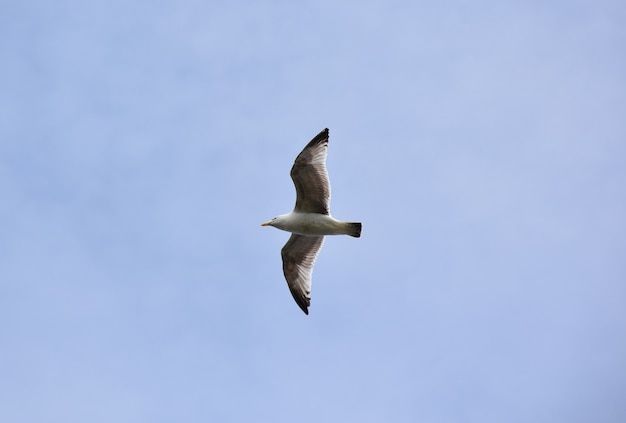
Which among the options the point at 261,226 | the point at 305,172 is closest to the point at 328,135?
the point at 305,172

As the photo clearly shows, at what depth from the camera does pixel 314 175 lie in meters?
21.4

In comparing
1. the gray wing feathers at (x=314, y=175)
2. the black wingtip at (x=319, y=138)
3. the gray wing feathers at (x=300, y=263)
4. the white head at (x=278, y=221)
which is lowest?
the gray wing feathers at (x=300, y=263)

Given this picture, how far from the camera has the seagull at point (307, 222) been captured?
21.4m

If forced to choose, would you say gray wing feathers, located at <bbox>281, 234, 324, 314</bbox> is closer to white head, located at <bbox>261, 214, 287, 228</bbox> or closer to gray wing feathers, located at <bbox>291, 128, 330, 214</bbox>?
white head, located at <bbox>261, 214, 287, 228</bbox>

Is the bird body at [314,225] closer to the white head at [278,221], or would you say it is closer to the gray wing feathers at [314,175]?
the white head at [278,221]

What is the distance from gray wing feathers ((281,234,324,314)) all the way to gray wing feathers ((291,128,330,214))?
144 cm

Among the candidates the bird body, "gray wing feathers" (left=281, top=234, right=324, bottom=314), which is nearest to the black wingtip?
the bird body

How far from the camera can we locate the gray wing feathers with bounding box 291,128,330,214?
69.9ft

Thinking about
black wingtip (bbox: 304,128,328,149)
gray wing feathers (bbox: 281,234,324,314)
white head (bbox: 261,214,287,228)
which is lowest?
gray wing feathers (bbox: 281,234,324,314)

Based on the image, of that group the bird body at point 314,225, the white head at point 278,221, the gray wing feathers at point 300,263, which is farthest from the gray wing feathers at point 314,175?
the gray wing feathers at point 300,263

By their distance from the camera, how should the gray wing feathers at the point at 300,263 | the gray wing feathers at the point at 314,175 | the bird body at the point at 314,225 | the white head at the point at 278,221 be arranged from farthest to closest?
the gray wing feathers at the point at 300,263, the white head at the point at 278,221, the bird body at the point at 314,225, the gray wing feathers at the point at 314,175

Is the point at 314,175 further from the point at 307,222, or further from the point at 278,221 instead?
the point at 278,221

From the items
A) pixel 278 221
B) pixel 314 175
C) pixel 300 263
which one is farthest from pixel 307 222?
pixel 300 263

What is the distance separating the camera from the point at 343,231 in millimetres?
21828
